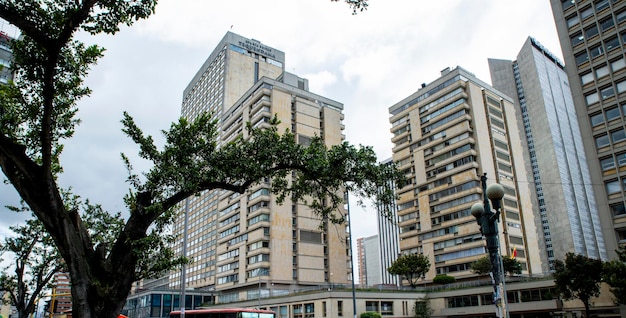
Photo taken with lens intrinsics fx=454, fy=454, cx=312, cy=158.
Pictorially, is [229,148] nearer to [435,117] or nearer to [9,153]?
[9,153]

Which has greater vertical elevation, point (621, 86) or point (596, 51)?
point (596, 51)

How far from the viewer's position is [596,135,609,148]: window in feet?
155

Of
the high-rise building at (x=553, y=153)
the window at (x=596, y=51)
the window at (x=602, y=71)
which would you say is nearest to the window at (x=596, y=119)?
the window at (x=602, y=71)

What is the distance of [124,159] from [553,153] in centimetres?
15519

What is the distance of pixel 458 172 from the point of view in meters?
74.9

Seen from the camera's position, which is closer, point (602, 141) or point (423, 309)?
point (602, 141)

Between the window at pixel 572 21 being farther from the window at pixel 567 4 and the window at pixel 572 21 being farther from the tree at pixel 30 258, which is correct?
the tree at pixel 30 258

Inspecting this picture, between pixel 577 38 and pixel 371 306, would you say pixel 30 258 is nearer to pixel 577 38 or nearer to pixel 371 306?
pixel 371 306

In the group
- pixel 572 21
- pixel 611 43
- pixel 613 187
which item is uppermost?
pixel 572 21

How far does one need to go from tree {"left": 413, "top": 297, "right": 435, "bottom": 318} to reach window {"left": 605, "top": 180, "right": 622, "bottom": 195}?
26556 mm

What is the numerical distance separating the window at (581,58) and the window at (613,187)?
547 inches

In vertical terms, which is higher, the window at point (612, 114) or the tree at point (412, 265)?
the window at point (612, 114)

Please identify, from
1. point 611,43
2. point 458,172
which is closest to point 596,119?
point 611,43

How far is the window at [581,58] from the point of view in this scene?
5021 cm
